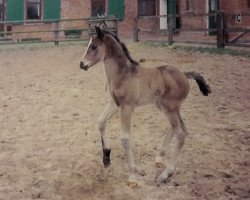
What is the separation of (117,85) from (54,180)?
1566 millimetres

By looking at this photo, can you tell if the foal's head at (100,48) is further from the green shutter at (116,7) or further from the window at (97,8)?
the window at (97,8)

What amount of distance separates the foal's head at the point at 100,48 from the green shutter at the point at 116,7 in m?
20.1

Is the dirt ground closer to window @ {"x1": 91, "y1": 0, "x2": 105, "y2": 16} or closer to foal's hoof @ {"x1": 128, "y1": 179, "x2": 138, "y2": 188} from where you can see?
foal's hoof @ {"x1": 128, "y1": 179, "x2": 138, "y2": 188}

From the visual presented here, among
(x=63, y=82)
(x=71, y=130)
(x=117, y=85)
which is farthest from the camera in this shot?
(x=63, y=82)

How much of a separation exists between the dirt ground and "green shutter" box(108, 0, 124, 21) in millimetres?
13539

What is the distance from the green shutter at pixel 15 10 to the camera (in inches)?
941

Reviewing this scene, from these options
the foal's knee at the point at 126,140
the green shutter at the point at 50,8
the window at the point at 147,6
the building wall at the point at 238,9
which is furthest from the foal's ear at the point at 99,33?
the window at the point at 147,6

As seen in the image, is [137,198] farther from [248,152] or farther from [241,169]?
[248,152]

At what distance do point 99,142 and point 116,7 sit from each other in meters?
19.5

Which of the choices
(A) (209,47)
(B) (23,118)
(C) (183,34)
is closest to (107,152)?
(B) (23,118)

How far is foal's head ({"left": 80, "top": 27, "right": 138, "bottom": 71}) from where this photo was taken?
4.94 meters

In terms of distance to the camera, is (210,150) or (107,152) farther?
(210,150)

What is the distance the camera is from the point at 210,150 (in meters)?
5.93

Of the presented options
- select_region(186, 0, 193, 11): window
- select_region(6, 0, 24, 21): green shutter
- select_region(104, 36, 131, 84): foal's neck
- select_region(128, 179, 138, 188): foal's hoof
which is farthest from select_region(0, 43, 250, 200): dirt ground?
select_region(6, 0, 24, 21): green shutter
